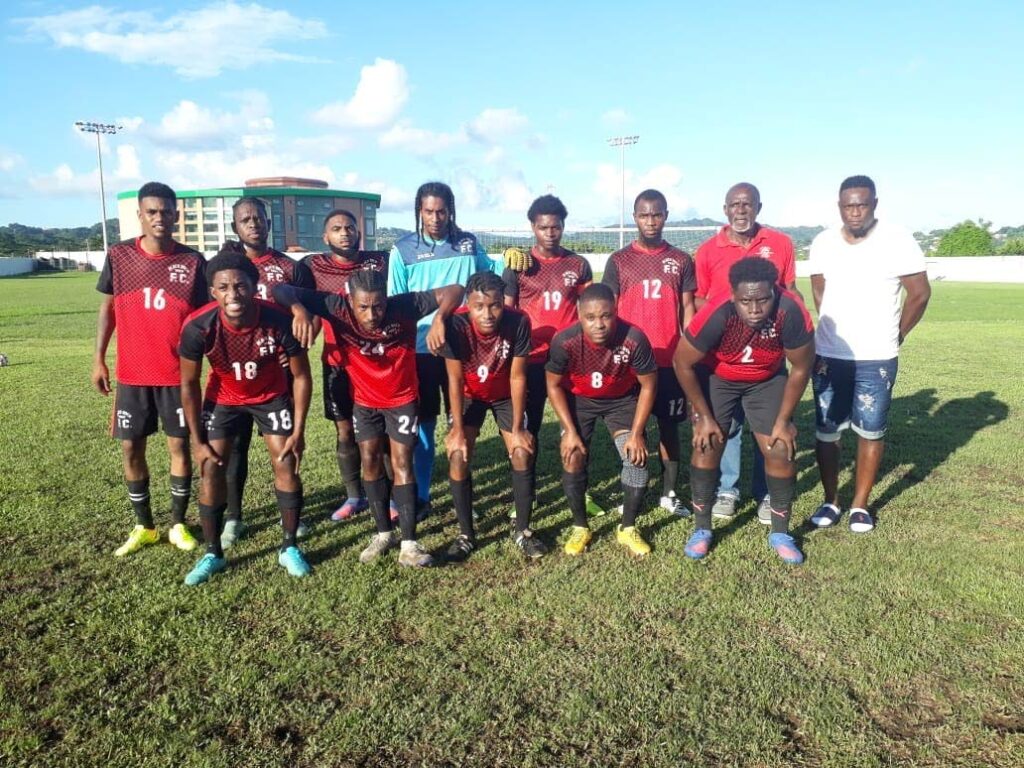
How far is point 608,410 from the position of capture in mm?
4738

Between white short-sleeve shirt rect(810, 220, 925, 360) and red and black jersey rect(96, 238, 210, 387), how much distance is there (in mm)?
4099

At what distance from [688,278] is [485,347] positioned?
1578 mm

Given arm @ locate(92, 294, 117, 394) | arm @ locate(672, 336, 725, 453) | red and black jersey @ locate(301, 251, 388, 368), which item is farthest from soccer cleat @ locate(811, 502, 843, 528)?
arm @ locate(92, 294, 117, 394)

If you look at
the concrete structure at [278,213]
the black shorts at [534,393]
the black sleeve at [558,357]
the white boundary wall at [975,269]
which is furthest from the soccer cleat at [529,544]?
the concrete structure at [278,213]

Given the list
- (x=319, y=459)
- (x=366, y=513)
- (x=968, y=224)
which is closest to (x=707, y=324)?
(x=366, y=513)

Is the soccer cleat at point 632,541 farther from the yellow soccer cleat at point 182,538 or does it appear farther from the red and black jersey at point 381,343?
the yellow soccer cleat at point 182,538

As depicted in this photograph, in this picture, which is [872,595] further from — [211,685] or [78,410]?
[78,410]

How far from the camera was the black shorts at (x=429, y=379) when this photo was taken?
489 cm

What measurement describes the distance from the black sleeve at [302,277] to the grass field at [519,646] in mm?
1571

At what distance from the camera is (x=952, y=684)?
310 centimetres

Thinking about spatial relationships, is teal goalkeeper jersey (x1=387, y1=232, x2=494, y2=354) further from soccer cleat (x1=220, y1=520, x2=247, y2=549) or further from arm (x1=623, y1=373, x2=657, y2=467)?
soccer cleat (x1=220, y1=520, x2=247, y2=549)

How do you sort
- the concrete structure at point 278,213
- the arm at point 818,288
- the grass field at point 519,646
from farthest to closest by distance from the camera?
the concrete structure at point 278,213 < the arm at point 818,288 < the grass field at point 519,646

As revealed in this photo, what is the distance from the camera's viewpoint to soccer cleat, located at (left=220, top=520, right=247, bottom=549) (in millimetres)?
4627

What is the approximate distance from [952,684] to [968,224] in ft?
248
